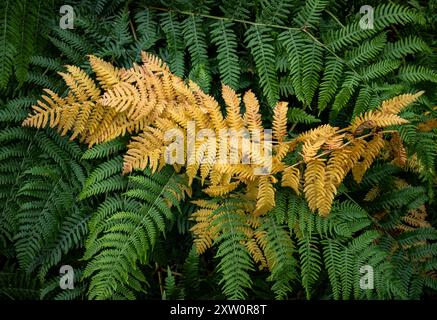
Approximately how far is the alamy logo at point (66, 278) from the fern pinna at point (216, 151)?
4 cm

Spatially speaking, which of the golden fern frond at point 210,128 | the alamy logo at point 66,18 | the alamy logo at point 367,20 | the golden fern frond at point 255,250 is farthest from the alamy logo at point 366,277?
the alamy logo at point 66,18

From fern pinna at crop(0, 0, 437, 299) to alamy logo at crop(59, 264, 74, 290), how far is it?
40 millimetres

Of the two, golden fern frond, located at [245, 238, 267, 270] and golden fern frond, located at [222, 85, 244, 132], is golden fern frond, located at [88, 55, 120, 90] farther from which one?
golden fern frond, located at [245, 238, 267, 270]

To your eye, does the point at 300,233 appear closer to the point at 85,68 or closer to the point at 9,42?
the point at 85,68

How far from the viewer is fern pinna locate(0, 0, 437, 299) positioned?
2.50m

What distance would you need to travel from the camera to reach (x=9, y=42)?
256 centimetres

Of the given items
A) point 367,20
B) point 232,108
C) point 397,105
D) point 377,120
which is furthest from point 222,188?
point 367,20

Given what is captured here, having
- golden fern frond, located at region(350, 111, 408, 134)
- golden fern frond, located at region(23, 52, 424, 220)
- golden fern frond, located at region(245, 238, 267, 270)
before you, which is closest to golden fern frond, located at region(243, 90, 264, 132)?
Result: golden fern frond, located at region(23, 52, 424, 220)

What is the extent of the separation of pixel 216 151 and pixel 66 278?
4.22 ft

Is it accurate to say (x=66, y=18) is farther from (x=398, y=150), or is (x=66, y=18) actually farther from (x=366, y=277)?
(x=366, y=277)

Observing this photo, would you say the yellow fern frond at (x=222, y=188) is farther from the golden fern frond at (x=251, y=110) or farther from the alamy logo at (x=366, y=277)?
the alamy logo at (x=366, y=277)

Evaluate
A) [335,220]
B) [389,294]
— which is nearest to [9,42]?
[335,220]
